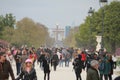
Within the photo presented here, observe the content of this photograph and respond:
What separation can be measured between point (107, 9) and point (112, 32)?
20.1 ft

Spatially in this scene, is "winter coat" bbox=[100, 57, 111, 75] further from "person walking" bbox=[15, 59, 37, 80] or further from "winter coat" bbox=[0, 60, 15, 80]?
"winter coat" bbox=[0, 60, 15, 80]

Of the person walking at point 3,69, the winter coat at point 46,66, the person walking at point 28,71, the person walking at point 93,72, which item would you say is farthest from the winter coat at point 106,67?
the person walking at point 3,69

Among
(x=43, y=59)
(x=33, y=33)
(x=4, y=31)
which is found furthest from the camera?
(x=33, y=33)

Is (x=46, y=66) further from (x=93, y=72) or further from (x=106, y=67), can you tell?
(x=93, y=72)

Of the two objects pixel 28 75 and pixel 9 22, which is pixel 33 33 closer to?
pixel 9 22

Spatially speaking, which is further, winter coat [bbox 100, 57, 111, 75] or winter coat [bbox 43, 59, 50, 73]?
winter coat [bbox 43, 59, 50, 73]

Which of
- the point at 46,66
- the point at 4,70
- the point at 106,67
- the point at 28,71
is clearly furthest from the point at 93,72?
the point at 46,66

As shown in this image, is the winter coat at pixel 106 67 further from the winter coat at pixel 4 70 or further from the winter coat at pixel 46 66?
the winter coat at pixel 4 70

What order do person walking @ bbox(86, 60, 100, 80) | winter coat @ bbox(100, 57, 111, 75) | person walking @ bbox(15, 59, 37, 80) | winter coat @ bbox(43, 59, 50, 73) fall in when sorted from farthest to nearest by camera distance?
1. winter coat @ bbox(43, 59, 50, 73)
2. winter coat @ bbox(100, 57, 111, 75)
3. person walking @ bbox(86, 60, 100, 80)
4. person walking @ bbox(15, 59, 37, 80)

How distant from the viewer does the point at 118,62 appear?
4053 centimetres

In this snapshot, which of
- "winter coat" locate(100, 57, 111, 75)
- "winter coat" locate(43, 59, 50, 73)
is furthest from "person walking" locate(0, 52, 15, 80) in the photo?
"winter coat" locate(43, 59, 50, 73)

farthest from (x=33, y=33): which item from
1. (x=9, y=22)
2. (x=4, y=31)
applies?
(x=4, y=31)

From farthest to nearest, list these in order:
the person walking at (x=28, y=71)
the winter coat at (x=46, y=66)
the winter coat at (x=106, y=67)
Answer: the winter coat at (x=46, y=66) → the winter coat at (x=106, y=67) → the person walking at (x=28, y=71)

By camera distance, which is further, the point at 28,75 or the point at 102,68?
the point at 102,68
